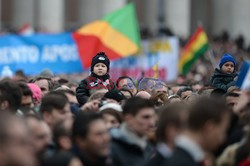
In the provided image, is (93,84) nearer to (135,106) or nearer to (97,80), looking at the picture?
(97,80)

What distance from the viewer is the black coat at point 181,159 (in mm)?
10294

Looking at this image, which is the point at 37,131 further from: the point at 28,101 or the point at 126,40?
the point at 126,40

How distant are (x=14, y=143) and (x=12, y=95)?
5.34m

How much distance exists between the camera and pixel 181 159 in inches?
406

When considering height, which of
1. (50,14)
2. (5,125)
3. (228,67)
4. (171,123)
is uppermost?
(5,125)

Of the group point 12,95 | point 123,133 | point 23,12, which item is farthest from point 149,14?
point 123,133

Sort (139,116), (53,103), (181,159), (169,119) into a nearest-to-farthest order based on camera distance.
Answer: (181,159), (169,119), (139,116), (53,103)

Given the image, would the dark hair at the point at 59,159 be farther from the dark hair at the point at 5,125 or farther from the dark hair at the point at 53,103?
the dark hair at the point at 53,103

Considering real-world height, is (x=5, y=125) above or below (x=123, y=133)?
above

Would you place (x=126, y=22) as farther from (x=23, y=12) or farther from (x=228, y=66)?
(x=23, y=12)

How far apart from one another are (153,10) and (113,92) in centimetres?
6494

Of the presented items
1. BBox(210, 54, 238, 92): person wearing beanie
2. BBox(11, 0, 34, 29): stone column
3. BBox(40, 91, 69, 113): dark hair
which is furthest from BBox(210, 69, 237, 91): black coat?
BBox(11, 0, 34, 29): stone column

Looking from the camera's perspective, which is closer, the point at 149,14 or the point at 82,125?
the point at 82,125

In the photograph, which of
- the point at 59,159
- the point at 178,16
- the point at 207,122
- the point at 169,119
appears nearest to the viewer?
the point at 207,122
